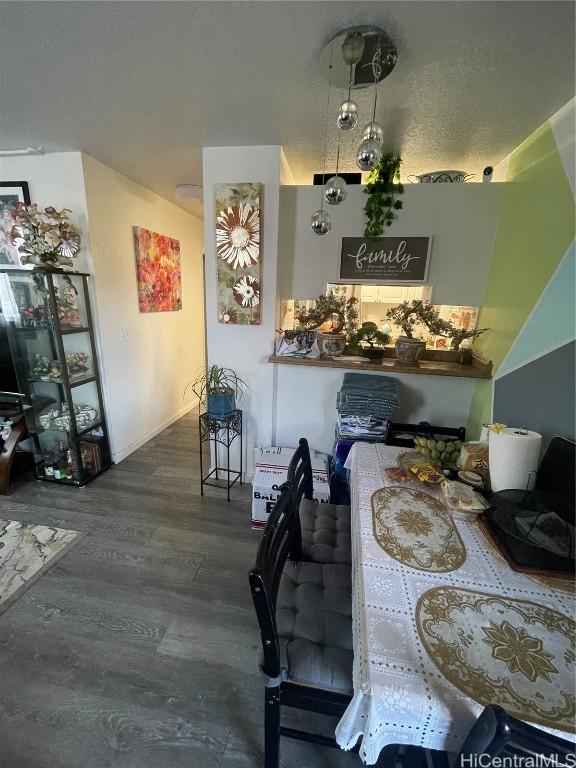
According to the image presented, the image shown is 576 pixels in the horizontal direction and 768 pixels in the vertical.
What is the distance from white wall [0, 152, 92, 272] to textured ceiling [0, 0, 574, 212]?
7.8 inches

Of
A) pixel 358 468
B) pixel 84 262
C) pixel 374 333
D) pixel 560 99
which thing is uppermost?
pixel 560 99

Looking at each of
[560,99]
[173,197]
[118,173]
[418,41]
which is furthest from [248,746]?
[173,197]

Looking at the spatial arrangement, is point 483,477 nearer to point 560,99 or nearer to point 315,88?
point 560,99

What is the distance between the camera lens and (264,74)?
4.35 feet

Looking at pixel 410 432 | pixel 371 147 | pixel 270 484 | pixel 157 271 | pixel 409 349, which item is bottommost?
pixel 270 484

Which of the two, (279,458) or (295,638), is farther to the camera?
(279,458)

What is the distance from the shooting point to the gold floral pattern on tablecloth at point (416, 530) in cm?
94

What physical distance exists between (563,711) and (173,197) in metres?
4.01

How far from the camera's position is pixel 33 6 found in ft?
3.45

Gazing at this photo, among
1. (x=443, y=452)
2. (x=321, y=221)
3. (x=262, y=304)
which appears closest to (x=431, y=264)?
(x=321, y=221)

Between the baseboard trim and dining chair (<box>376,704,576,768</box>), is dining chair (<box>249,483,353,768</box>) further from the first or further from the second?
the baseboard trim

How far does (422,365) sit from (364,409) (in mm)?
516

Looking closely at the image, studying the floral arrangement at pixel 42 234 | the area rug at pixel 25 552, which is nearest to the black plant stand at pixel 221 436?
the area rug at pixel 25 552

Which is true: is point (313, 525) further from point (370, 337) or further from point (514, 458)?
point (370, 337)
